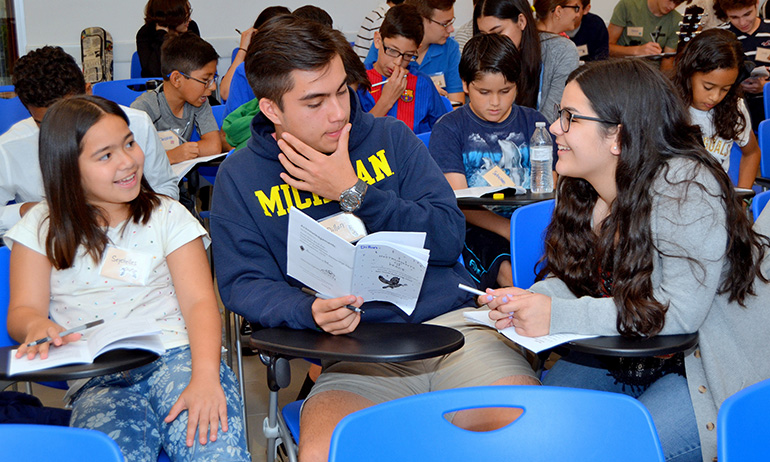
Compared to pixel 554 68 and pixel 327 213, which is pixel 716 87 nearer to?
pixel 554 68

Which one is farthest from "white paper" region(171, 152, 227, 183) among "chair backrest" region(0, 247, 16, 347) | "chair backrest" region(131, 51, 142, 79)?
"chair backrest" region(131, 51, 142, 79)

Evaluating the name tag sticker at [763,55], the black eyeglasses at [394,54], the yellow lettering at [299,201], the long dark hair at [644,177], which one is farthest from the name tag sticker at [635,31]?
the yellow lettering at [299,201]

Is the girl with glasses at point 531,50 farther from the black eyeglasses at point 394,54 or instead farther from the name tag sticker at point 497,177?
the name tag sticker at point 497,177

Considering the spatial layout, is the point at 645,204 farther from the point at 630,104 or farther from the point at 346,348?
the point at 346,348

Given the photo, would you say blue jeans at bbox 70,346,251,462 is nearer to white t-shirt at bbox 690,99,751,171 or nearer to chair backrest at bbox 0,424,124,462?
chair backrest at bbox 0,424,124,462

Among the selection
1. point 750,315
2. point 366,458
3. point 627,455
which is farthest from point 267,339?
point 750,315

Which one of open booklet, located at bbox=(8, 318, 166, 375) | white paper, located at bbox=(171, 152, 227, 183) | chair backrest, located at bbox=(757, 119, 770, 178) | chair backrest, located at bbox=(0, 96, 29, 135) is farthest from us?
chair backrest, located at bbox=(0, 96, 29, 135)

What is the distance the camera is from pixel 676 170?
154cm

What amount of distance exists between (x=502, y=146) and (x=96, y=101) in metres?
1.55

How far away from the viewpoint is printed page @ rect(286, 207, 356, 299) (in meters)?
1.51

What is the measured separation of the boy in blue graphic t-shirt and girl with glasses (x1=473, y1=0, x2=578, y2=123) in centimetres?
50

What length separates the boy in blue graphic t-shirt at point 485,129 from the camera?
110 inches

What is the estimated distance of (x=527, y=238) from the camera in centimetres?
205

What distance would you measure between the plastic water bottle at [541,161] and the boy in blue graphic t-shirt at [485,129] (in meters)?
0.04
